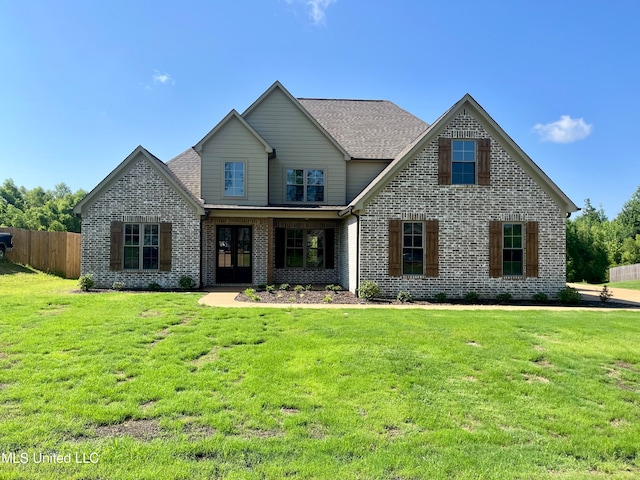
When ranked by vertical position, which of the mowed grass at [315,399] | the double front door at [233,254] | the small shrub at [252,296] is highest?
the double front door at [233,254]

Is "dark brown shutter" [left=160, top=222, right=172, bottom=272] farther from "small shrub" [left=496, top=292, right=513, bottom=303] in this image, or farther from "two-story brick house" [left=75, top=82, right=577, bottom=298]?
"small shrub" [left=496, top=292, right=513, bottom=303]

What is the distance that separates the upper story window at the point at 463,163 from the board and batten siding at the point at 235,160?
23.6ft

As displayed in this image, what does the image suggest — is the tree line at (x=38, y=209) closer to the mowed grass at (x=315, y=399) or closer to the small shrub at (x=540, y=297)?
the mowed grass at (x=315, y=399)

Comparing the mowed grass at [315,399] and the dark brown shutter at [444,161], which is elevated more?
the dark brown shutter at [444,161]

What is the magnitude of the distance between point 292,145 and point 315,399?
1327 centimetres

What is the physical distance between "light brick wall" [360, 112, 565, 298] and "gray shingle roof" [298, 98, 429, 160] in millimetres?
4017

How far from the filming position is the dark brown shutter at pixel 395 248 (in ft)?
42.4

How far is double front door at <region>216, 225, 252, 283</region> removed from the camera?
1591 centimetres

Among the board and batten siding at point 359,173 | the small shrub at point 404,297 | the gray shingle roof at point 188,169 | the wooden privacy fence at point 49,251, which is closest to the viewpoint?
the small shrub at point 404,297

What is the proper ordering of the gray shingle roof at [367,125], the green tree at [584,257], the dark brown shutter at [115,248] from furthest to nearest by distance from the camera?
the green tree at [584,257]
the gray shingle roof at [367,125]
the dark brown shutter at [115,248]

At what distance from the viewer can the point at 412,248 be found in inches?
518

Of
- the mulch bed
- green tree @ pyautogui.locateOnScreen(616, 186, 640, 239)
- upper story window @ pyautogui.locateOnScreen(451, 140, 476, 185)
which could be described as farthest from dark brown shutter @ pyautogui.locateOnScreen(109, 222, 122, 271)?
green tree @ pyautogui.locateOnScreen(616, 186, 640, 239)

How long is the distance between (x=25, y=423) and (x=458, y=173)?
12816mm

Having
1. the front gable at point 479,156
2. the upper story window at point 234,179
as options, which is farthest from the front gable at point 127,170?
the front gable at point 479,156
